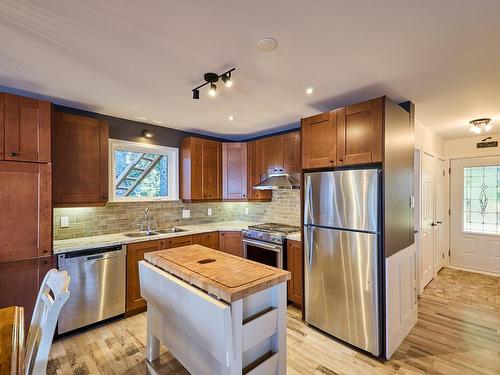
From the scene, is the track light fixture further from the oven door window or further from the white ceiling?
the oven door window

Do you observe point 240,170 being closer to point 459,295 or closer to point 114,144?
point 114,144

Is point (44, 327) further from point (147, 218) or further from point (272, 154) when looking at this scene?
point (272, 154)

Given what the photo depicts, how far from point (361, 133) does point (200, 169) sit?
255 cm

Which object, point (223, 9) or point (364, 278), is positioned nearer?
point (223, 9)

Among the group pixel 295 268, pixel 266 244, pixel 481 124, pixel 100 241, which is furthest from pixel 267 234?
pixel 481 124

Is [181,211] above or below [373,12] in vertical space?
below

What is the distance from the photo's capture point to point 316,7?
138 cm

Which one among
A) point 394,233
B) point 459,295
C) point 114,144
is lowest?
point 459,295

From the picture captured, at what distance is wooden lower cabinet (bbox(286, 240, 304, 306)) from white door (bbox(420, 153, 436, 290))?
2.00 metres

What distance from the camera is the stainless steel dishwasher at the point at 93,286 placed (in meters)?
2.62

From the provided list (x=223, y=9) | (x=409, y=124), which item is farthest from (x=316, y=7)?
(x=409, y=124)

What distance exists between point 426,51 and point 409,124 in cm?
111

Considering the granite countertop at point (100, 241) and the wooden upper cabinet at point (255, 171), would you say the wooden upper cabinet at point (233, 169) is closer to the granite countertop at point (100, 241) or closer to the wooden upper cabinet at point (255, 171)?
the wooden upper cabinet at point (255, 171)

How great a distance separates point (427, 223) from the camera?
12.8 ft
